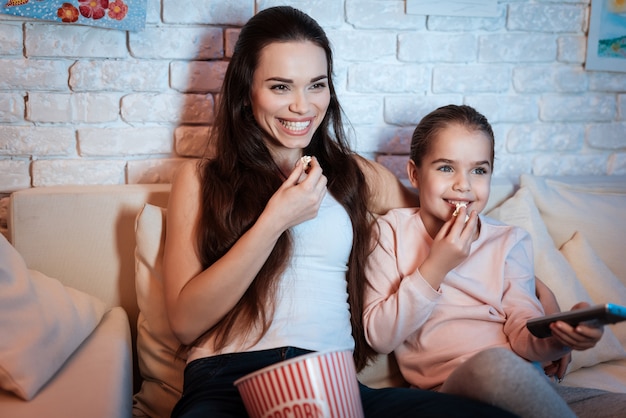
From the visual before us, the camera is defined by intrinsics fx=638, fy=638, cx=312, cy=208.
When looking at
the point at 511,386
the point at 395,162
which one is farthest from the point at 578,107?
the point at 511,386

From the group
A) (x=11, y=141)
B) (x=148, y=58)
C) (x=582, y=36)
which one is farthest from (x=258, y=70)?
(x=582, y=36)

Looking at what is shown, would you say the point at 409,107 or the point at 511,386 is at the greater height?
the point at 409,107

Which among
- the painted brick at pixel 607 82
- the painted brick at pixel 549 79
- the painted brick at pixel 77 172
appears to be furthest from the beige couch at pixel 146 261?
the painted brick at pixel 607 82

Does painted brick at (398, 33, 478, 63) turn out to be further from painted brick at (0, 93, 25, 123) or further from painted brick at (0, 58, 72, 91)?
painted brick at (0, 93, 25, 123)

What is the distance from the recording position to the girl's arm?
3.88ft

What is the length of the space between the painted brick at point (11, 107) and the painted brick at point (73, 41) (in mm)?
108

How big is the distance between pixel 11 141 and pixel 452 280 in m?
1.09

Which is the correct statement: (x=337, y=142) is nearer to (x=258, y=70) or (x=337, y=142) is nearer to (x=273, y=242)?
(x=258, y=70)

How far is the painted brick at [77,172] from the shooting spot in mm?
1581

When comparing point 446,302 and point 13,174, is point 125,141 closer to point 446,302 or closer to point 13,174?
point 13,174

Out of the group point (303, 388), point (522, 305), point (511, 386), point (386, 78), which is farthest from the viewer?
point (386, 78)

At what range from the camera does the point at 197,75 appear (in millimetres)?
Answer: 1615

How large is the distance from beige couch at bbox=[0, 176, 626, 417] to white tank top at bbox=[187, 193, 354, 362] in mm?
158

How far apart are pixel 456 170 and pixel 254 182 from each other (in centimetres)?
43
